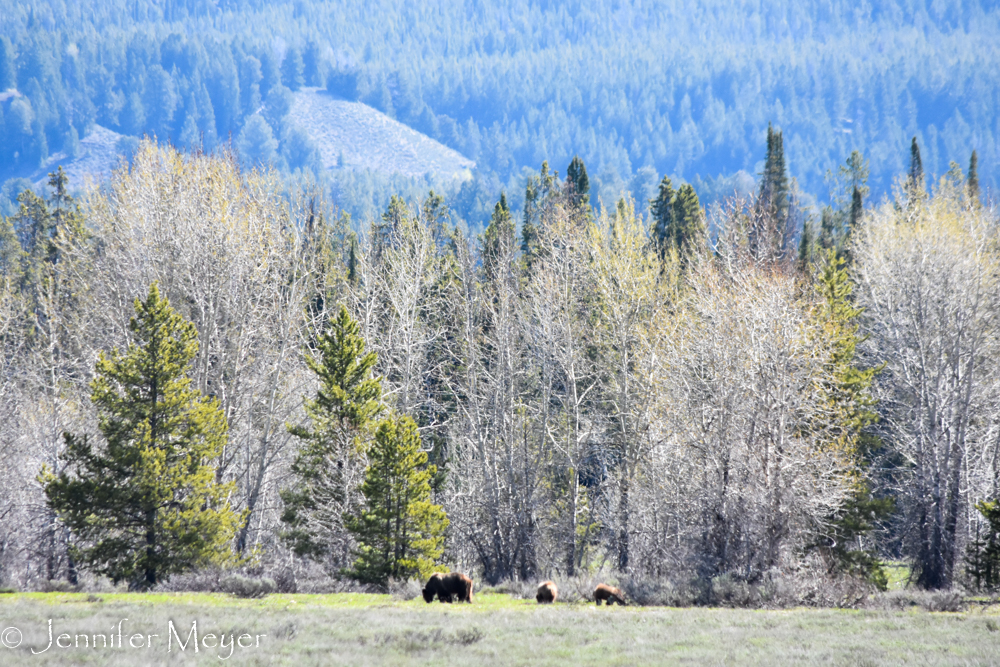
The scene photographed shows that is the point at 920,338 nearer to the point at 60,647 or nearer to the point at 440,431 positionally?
the point at 440,431

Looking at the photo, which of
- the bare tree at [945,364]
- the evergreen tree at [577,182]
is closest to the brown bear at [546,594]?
the bare tree at [945,364]

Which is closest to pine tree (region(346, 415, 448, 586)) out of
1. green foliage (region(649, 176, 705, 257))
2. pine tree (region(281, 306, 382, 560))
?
pine tree (region(281, 306, 382, 560))

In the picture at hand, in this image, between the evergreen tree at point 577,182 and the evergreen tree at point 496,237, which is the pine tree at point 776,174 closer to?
the evergreen tree at point 577,182

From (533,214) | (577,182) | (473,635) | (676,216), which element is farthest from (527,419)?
(676,216)

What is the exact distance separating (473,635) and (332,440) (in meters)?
13.0

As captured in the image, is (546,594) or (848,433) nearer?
(546,594)

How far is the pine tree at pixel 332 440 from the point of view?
79.8 ft

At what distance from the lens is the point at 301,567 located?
2839 centimetres

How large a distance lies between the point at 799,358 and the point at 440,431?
2138 centimetres

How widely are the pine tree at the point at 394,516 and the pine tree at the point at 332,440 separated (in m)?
2.42

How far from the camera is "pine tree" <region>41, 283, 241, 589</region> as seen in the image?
71.3 ft

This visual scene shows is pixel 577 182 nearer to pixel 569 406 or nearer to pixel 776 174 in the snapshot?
pixel 776 174

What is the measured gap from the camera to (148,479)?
21625 mm

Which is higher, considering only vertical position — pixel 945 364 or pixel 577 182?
pixel 577 182
